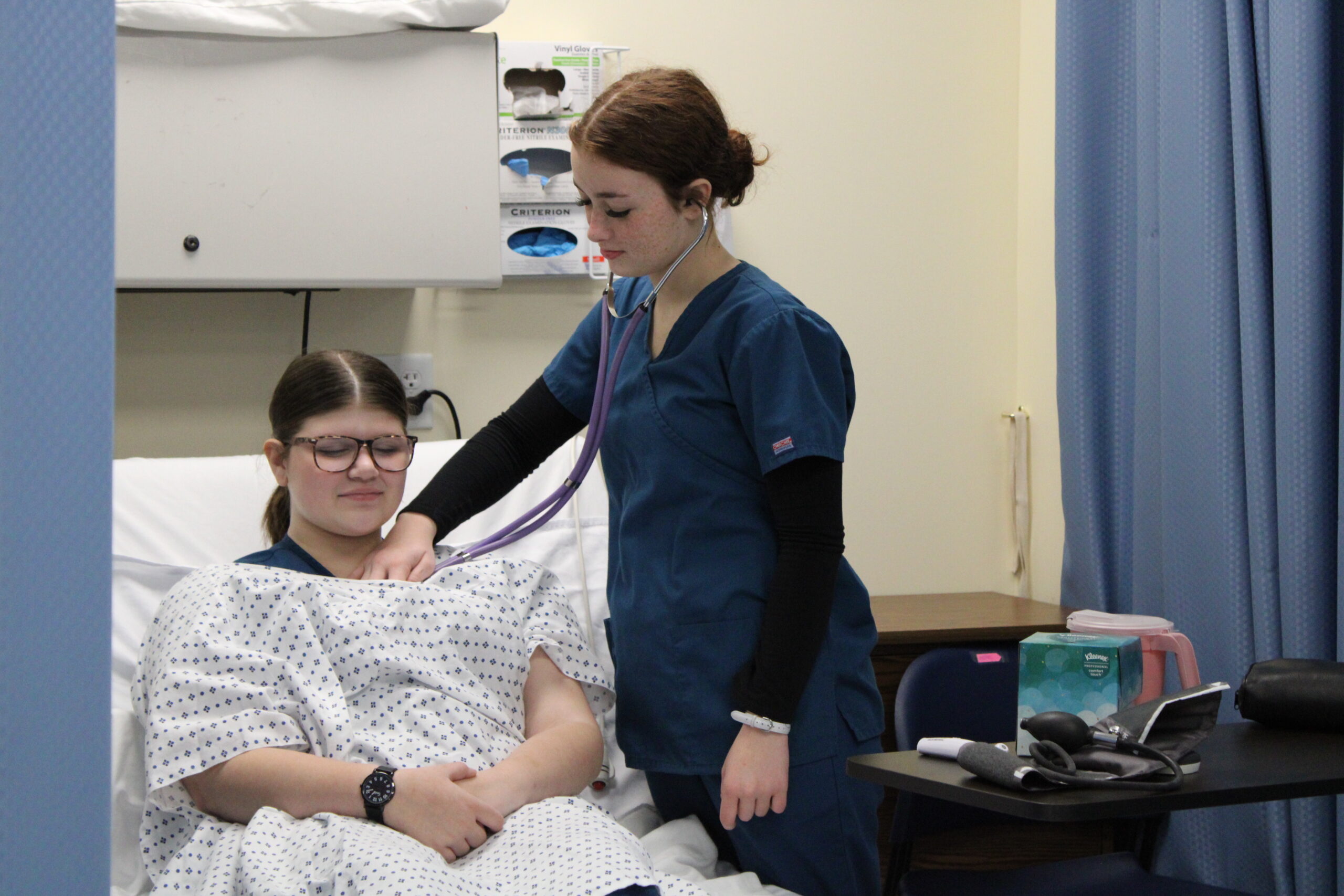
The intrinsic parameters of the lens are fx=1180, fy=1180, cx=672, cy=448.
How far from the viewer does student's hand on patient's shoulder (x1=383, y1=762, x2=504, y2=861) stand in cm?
114

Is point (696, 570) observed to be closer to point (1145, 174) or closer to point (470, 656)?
point (470, 656)

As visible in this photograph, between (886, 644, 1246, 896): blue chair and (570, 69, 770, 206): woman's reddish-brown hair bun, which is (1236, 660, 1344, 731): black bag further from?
(570, 69, 770, 206): woman's reddish-brown hair bun

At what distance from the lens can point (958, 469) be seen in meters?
2.49

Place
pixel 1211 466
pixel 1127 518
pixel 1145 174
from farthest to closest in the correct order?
pixel 1127 518
pixel 1145 174
pixel 1211 466

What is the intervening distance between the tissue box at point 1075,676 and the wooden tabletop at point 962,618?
2.35ft

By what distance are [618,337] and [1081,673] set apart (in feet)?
2.14

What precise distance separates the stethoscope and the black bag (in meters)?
0.76

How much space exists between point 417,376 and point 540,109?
0.55 meters

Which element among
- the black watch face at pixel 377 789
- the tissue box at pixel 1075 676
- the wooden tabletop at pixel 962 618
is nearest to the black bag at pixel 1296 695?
the tissue box at pixel 1075 676

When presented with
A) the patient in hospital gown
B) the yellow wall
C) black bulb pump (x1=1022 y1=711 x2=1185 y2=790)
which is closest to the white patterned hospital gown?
the patient in hospital gown

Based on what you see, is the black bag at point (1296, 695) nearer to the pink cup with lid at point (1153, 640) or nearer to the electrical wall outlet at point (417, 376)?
the pink cup with lid at point (1153, 640)

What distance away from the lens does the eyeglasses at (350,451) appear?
145 cm

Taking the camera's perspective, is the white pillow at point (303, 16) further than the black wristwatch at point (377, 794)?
Yes

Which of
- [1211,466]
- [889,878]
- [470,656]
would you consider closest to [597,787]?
[470,656]
